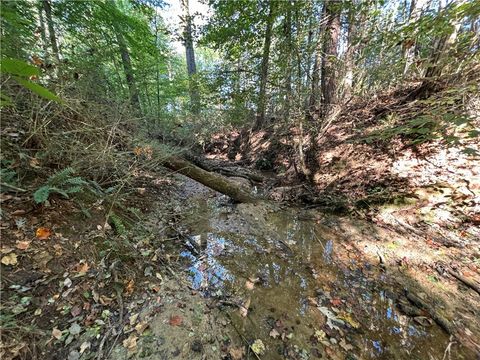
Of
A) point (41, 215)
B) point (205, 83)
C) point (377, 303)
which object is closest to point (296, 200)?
point (377, 303)

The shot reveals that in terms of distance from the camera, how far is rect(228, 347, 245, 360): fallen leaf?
1876 mm

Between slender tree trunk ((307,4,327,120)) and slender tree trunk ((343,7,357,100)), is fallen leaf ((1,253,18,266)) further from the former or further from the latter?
slender tree trunk ((343,7,357,100))

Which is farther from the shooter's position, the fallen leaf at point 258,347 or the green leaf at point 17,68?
the fallen leaf at point 258,347

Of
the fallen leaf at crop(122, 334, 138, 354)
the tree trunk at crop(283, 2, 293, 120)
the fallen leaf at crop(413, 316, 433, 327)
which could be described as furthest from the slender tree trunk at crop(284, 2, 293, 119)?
the fallen leaf at crop(122, 334, 138, 354)

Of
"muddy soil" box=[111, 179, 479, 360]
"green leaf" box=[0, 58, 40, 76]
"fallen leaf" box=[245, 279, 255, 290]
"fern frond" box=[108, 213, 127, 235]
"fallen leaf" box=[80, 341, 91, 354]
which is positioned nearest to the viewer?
"green leaf" box=[0, 58, 40, 76]

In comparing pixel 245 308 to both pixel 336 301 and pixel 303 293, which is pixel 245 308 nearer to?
pixel 303 293

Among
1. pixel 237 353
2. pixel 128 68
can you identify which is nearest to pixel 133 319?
pixel 237 353

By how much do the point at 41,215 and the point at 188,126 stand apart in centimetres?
806

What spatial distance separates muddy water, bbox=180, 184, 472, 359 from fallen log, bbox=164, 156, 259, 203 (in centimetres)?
87

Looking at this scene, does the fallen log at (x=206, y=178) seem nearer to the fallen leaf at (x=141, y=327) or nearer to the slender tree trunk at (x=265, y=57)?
the fallen leaf at (x=141, y=327)

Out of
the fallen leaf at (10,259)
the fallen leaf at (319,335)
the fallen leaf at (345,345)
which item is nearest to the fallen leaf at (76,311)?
the fallen leaf at (10,259)

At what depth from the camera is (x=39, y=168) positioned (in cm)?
263

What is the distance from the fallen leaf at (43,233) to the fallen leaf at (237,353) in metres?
2.16

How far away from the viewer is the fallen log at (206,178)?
179 inches
